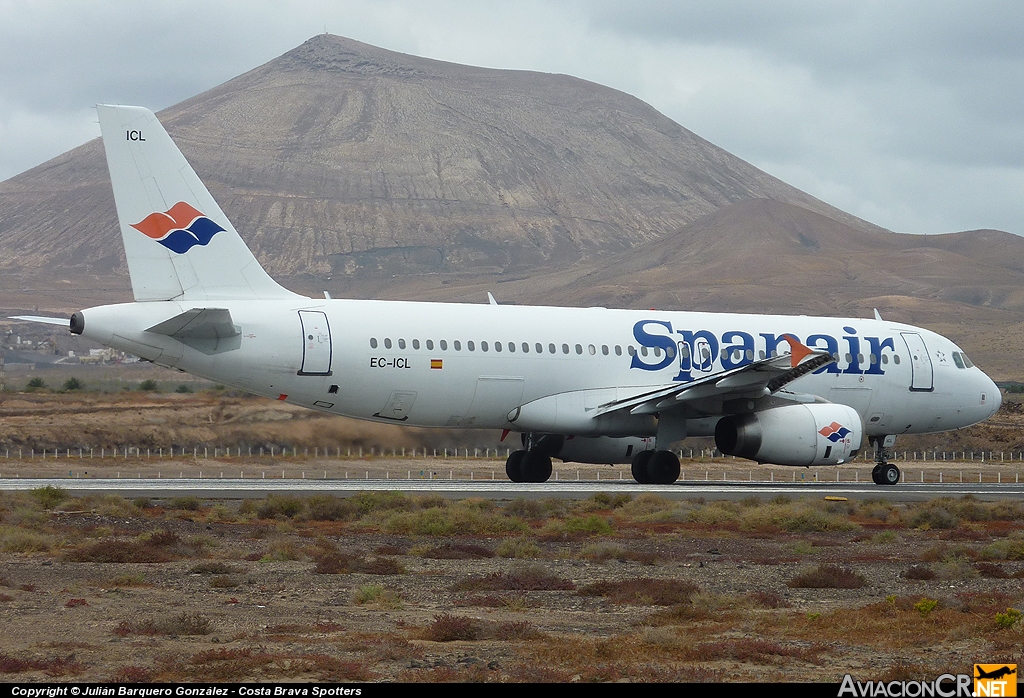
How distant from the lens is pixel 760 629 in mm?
11406

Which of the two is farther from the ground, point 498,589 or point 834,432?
point 834,432

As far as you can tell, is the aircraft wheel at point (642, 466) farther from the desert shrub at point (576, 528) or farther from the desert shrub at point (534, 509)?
the desert shrub at point (576, 528)

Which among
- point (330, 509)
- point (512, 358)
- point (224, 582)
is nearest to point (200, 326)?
point (330, 509)

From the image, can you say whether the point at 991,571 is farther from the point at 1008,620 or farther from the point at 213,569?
the point at 213,569

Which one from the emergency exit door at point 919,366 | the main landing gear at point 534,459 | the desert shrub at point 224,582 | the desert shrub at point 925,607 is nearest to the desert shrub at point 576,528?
the desert shrub at point 224,582

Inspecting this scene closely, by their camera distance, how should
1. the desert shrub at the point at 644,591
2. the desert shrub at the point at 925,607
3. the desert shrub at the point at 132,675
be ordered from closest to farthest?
the desert shrub at the point at 132,675 < the desert shrub at the point at 925,607 < the desert shrub at the point at 644,591

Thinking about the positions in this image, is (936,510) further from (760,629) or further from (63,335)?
(63,335)

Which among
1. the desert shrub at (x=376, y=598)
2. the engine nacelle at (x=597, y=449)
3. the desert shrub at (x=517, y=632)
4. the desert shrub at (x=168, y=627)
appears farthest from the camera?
the engine nacelle at (x=597, y=449)

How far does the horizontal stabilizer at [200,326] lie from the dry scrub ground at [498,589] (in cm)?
362

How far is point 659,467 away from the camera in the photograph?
2970 centimetres

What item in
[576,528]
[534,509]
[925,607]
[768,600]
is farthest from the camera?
[534,509]

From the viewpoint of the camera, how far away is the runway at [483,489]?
84.0 ft

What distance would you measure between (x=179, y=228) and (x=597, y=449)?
35.8ft

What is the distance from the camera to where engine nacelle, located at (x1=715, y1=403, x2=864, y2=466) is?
28312 millimetres
